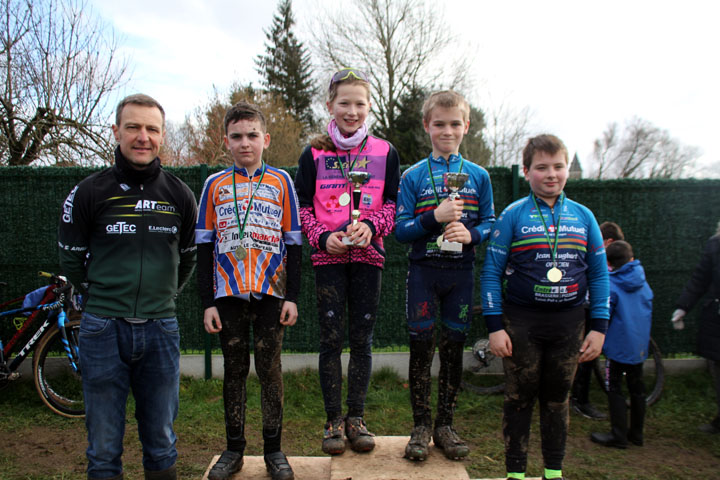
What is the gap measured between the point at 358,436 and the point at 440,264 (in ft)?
3.63

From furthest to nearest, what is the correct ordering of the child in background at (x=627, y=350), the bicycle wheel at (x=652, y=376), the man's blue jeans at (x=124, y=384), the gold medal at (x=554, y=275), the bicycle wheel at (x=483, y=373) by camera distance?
1. the bicycle wheel at (x=483, y=373)
2. the bicycle wheel at (x=652, y=376)
3. the child in background at (x=627, y=350)
4. the gold medal at (x=554, y=275)
5. the man's blue jeans at (x=124, y=384)

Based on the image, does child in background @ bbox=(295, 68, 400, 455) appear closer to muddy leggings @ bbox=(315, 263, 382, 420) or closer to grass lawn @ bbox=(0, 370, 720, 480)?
muddy leggings @ bbox=(315, 263, 382, 420)

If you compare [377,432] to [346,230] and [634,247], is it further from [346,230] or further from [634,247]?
[634,247]

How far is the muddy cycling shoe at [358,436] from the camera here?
2.73 m

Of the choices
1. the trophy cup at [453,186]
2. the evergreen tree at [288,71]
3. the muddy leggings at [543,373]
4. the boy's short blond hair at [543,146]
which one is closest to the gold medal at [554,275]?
the muddy leggings at [543,373]

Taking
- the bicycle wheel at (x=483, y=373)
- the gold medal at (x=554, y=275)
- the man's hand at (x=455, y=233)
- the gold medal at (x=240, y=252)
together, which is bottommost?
the bicycle wheel at (x=483, y=373)

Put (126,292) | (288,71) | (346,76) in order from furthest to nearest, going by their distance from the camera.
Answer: (288,71) → (346,76) → (126,292)

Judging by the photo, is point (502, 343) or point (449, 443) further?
point (449, 443)

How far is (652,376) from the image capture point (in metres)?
5.34

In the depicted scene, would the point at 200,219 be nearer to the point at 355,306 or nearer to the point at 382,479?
the point at 355,306

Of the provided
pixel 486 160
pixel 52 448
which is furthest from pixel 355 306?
pixel 486 160

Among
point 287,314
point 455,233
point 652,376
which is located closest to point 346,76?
point 455,233

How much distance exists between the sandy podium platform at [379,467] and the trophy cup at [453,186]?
3.95 feet

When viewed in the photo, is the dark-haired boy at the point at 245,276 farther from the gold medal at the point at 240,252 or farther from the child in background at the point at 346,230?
the child in background at the point at 346,230
